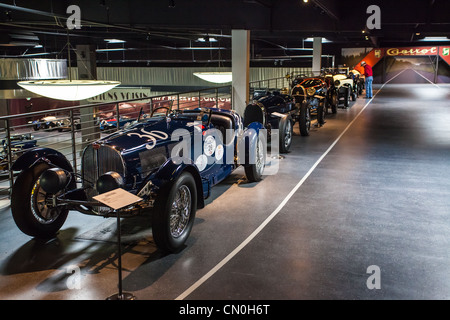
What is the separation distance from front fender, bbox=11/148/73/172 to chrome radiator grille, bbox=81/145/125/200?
0.45m

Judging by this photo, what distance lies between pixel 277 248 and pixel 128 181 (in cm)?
189

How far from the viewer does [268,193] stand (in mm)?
7195

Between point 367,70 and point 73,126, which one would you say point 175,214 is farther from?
point 367,70

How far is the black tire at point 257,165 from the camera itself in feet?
25.0

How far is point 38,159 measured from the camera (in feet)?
17.4

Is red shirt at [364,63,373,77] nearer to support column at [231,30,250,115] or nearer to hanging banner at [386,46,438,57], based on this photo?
support column at [231,30,250,115]

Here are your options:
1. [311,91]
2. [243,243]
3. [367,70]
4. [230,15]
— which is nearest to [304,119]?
[311,91]

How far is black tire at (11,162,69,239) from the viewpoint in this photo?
4961 millimetres

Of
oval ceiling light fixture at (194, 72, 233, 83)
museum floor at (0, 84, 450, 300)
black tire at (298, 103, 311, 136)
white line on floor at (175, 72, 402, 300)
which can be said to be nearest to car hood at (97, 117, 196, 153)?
museum floor at (0, 84, 450, 300)

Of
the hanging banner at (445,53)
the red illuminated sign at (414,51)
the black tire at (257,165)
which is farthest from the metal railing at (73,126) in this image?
the hanging banner at (445,53)

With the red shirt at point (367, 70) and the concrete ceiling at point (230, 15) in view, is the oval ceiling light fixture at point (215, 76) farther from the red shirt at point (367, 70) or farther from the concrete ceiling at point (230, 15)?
the red shirt at point (367, 70)

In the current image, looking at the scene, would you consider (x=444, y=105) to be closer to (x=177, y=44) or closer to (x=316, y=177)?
(x=316, y=177)

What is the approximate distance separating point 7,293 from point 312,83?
13225mm

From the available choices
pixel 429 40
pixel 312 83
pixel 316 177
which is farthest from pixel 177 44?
pixel 316 177
